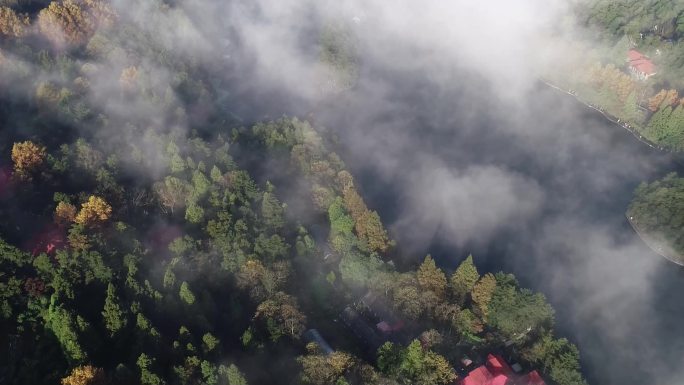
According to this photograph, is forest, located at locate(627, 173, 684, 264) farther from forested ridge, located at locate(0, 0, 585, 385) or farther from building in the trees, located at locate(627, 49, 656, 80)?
building in the trees, located at locate(627, 49, 656, 80)

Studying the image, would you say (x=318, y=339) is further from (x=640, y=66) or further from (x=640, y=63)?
(x=640, y=63)

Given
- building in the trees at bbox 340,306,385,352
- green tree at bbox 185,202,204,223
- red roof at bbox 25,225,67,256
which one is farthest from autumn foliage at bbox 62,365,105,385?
building in the trees at bbox 340,306,385,352

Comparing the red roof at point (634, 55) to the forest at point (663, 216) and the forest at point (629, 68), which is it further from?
the forest at point (663, 216)

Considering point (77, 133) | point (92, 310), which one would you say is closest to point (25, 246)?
point (92, 310)

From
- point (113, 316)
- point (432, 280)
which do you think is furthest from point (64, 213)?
point (432, 280)

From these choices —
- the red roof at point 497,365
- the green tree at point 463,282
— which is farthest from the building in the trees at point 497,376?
the green tree at point 463,282

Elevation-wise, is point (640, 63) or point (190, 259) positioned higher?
point (640, 63)
